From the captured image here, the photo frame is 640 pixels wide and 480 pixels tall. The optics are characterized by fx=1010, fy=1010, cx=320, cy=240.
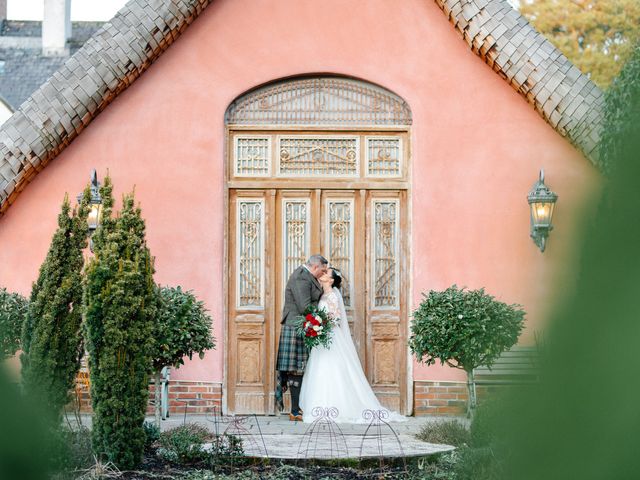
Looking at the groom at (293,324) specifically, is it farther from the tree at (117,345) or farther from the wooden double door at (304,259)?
the tree at (117,345)

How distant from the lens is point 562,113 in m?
9.41

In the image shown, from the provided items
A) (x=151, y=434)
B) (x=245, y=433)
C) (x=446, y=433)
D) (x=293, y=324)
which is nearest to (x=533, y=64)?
(x=293, y=324)

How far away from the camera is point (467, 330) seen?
8.63 meters

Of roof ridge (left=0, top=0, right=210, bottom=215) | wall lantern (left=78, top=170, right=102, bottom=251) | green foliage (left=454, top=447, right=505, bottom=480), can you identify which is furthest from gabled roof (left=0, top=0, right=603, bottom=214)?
green foliage (left=454, top=447, right=505, bottom=480)

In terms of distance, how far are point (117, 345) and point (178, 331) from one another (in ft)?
5.29

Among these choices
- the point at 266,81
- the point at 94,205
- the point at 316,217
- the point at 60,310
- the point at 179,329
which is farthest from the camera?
the point at 316,217

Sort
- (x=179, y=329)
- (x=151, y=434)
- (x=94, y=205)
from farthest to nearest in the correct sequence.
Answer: (x=94, y=205) → (x=179, y=329) → (x=151, y=434)

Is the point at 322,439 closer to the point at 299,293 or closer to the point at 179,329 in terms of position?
the point at 179,329

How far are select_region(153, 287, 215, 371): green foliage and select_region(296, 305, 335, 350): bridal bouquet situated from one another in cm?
159

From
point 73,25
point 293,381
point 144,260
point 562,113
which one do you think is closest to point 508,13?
point 562,113

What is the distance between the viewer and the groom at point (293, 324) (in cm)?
967

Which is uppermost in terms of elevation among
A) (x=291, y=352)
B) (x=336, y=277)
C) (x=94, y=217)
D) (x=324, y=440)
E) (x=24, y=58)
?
(x=24, y=58)

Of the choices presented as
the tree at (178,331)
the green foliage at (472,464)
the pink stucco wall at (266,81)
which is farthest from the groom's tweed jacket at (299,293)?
the green foliage at (472,464)

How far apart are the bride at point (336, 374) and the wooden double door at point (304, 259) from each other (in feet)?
1.06
